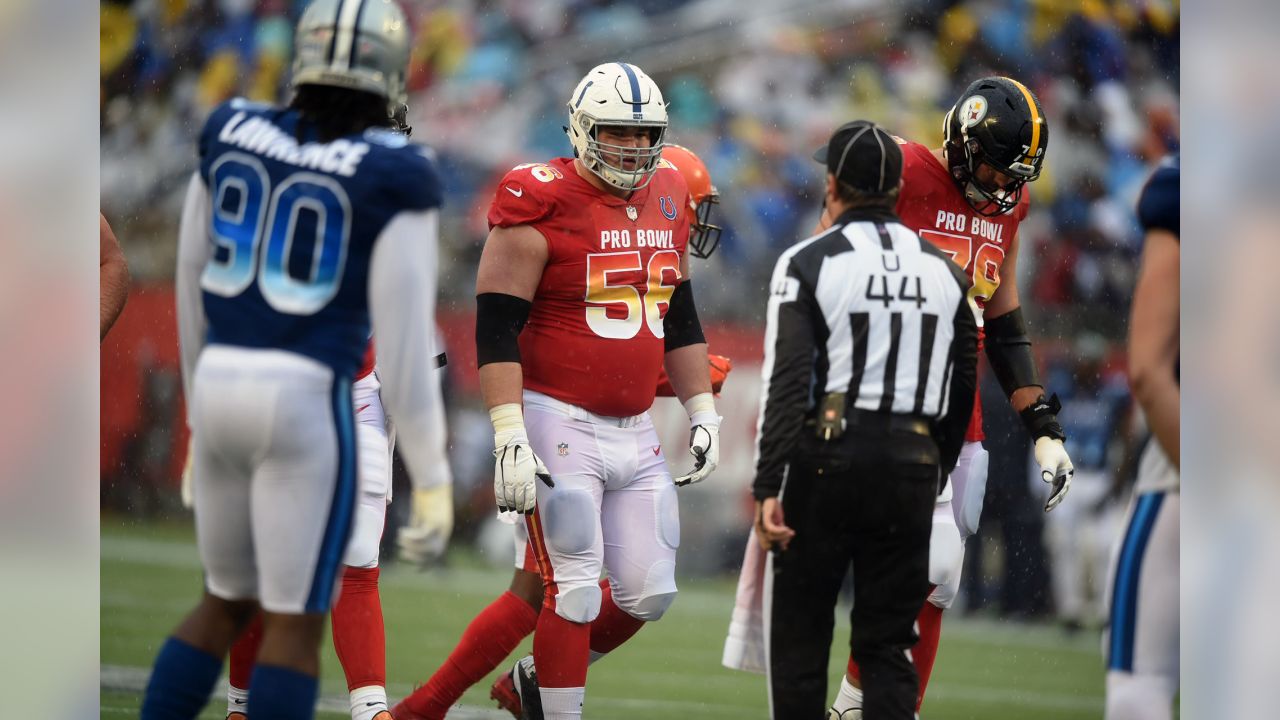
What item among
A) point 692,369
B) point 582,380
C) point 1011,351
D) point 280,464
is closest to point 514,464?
point 582,380

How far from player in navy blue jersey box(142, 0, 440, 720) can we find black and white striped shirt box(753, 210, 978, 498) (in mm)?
743

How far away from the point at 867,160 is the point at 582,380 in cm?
98

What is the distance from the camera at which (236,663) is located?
396 cm

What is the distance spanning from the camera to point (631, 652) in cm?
635

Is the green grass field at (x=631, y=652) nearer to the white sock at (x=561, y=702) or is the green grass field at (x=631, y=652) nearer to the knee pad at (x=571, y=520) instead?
the white sock at (x=561, y=702)

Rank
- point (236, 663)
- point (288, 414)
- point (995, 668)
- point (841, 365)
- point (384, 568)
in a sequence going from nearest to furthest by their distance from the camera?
point (288, 414)
point (841, 365)
point (236, 663)
point (995, 668)
point (384, 568)

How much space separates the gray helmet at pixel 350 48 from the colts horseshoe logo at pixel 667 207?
3.75 ft

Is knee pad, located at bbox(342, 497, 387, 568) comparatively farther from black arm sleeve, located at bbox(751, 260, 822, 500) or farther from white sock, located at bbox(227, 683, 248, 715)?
black arm sleeve, located at bbox(751, 260, 822, 500)

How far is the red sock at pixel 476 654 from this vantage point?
12.8 ft

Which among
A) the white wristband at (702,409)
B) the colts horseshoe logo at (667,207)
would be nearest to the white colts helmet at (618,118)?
the colts horseshoe logo at (667,207)
